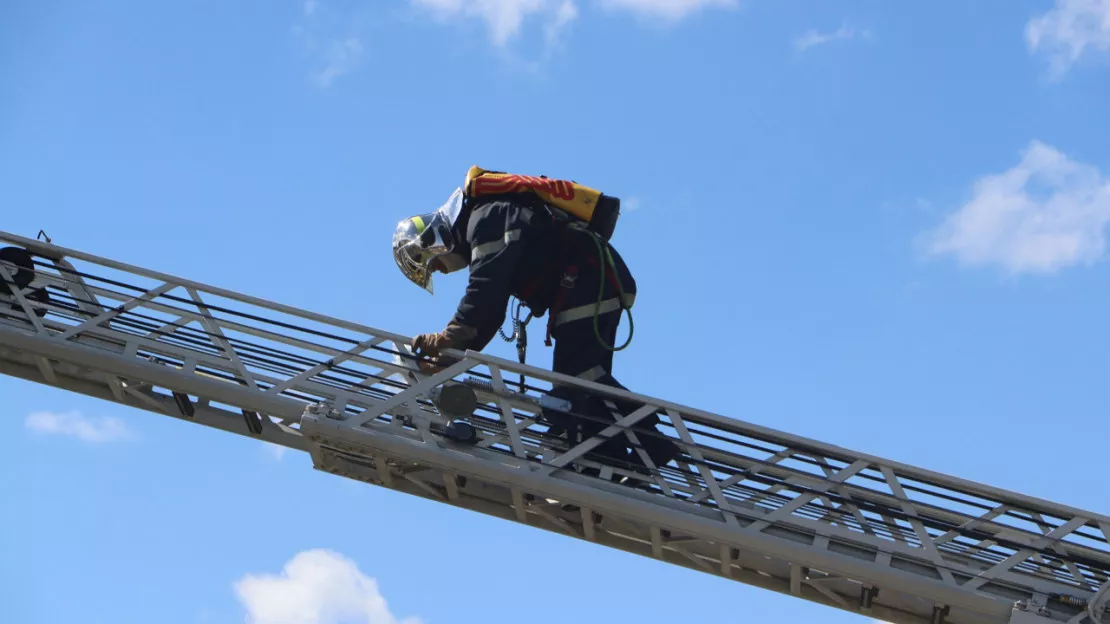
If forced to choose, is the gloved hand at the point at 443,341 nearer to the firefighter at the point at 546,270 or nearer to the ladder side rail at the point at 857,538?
the firefighter at the point at 546,270

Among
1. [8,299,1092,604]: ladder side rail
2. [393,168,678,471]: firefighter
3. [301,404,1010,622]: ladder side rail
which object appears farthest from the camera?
[393,168,678,471]: firefighter

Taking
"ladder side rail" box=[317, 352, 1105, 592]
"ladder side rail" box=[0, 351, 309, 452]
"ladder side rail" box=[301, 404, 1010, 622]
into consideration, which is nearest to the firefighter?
"ladder side rail" box=[301, 404, 1010, 622]

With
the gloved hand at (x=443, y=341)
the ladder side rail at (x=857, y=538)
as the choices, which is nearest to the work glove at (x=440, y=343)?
the gloved hand at (x=443, y=341)

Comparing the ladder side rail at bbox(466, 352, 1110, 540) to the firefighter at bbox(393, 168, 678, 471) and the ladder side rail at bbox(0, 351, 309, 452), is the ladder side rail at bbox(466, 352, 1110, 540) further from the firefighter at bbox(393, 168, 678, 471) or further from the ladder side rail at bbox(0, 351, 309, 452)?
the ladder side rail at bbox(0, 351, 309, 452)

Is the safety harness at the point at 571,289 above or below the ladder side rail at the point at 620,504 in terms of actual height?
above

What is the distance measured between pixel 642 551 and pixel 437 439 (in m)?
1.56

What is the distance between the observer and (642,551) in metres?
9.95

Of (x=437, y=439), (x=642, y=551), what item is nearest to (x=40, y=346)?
(x=437, y=439)

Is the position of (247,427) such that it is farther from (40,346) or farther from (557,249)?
(557,249)

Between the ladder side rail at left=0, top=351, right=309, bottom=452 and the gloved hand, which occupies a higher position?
the gloved hand

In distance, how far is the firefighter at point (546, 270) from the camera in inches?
404

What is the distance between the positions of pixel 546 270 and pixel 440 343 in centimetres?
113

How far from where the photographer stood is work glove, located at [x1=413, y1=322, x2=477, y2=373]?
10180mm

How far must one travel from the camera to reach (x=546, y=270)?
10.9 m
